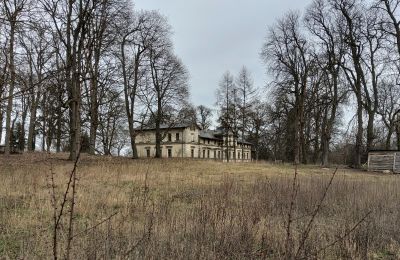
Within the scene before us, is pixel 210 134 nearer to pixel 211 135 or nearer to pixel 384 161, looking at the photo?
pixel 211 135

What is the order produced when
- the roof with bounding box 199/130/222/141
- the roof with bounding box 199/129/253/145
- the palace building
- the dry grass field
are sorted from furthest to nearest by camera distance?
the roof with bounding box 199/130/222/141 < the roof with bounding box 199/129/253/145 < the palace building < the dry grass field

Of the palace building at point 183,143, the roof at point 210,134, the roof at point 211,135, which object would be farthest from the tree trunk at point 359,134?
the roof at point 210,134

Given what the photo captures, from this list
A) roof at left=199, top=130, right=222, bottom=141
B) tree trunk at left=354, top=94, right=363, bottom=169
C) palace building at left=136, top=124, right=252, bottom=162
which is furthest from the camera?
roof at left=199, top=130, right=222, bottom=141

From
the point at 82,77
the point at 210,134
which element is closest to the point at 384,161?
the point at 82,77

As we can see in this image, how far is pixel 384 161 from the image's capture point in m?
32.0

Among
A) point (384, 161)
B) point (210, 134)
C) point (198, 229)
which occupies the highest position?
point (210, 134)

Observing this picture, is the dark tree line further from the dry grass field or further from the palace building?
the palace building

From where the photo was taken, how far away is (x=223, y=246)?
17.3ft

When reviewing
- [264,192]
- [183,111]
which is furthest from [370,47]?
[264,192]

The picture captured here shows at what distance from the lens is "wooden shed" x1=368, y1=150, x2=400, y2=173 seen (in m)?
31.4

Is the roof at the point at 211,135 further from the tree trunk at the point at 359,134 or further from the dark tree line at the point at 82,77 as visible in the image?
the tree trunk at the point at 359,134

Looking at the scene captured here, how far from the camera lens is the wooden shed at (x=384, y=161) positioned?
31414 millimetres

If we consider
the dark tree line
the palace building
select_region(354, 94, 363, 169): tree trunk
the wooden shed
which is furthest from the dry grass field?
the palace building

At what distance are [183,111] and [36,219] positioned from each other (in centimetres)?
4259
